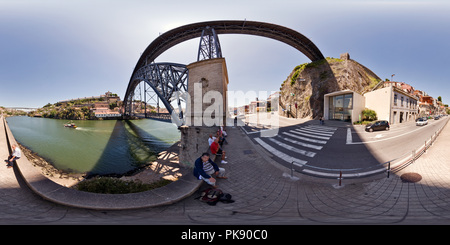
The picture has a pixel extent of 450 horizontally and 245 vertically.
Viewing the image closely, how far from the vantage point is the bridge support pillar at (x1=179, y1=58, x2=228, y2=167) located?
1084 cm

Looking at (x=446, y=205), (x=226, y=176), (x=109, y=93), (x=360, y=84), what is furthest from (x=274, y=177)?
(x=109, y=93)

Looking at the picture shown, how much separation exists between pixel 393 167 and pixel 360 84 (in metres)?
31.1

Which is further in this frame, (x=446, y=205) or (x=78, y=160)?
(x=78, y=160)

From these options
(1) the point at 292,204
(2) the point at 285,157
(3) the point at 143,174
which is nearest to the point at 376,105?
(2) the point at 285,157

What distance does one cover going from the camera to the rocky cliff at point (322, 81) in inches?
1064

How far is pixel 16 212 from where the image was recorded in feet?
12.6

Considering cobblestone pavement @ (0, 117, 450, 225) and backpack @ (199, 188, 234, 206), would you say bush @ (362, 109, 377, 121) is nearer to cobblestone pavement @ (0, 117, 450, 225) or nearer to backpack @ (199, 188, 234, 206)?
cobblestone pavement @ (0, 117, 450, 225)

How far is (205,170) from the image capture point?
178 inches

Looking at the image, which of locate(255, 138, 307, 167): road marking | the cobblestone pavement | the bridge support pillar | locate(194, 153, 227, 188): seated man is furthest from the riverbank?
locate(194, 153, 227, 188): seated man

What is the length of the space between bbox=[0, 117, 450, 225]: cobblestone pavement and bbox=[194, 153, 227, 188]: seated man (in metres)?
0.41

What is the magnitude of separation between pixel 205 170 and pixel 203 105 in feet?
23.8

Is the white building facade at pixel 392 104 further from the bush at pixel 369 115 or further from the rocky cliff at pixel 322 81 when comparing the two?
the rocky cliff at pixel 322 81

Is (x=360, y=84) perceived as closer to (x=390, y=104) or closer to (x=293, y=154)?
(x=390, y=104)

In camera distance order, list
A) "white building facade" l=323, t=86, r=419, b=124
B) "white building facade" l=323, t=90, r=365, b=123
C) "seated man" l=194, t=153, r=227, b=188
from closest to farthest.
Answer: "seated man" l=194, t=153, r=227, b=188
"white building facade" l=323, t=86, r=419, b=124
"white building facade" l=323, t=90, r=365, b=123
